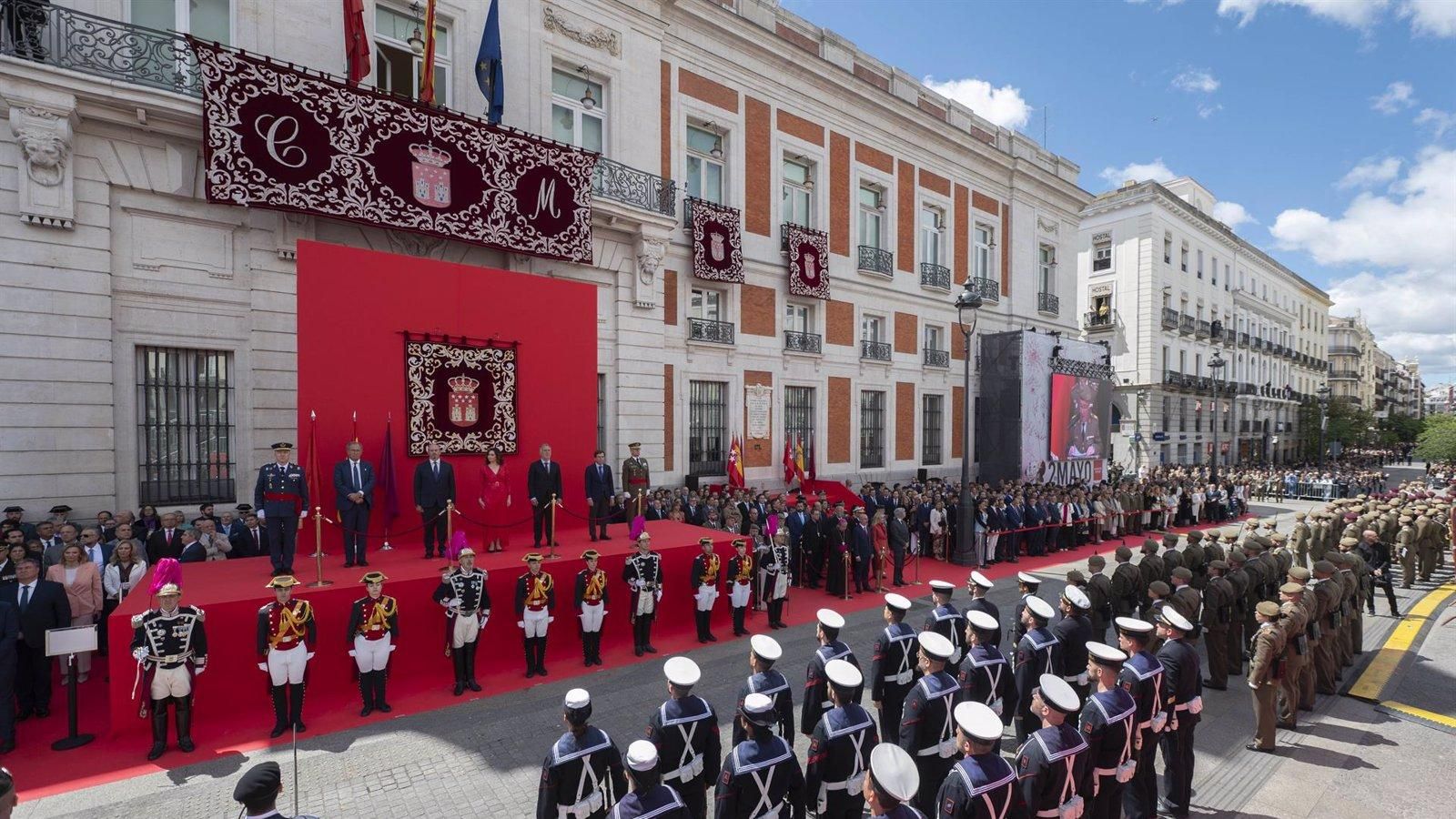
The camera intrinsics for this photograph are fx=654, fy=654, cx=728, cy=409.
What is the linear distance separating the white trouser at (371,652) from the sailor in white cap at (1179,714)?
793 cm

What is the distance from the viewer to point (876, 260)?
22656mm

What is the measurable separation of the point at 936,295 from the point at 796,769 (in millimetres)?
22736

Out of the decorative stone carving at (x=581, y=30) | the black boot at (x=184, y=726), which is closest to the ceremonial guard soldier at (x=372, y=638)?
the black boot at (x=184, y=726)

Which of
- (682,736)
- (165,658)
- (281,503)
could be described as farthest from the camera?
(281,503)

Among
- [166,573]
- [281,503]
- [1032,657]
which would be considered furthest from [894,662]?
[166,573]

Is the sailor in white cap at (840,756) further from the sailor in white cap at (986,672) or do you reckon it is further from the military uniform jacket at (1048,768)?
the sailor in white cap at (986,672)

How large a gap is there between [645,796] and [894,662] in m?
3.29

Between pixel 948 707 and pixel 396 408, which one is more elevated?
pixel 396 408

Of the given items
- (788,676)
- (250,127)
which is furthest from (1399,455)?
→ (250,127)

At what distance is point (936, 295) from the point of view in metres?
24.9

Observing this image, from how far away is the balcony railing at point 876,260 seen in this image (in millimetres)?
22203

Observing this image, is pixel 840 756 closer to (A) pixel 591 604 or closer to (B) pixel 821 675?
(B) pixel 821 675

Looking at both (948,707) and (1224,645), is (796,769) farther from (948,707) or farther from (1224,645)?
(1224,645)

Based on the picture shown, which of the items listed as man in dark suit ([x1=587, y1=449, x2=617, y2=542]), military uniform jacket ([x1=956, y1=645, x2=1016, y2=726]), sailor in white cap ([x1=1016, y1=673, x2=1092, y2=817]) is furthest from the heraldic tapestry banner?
sailor in white cap ([x1=1016, y1=673, x2=1092, y2=817])
